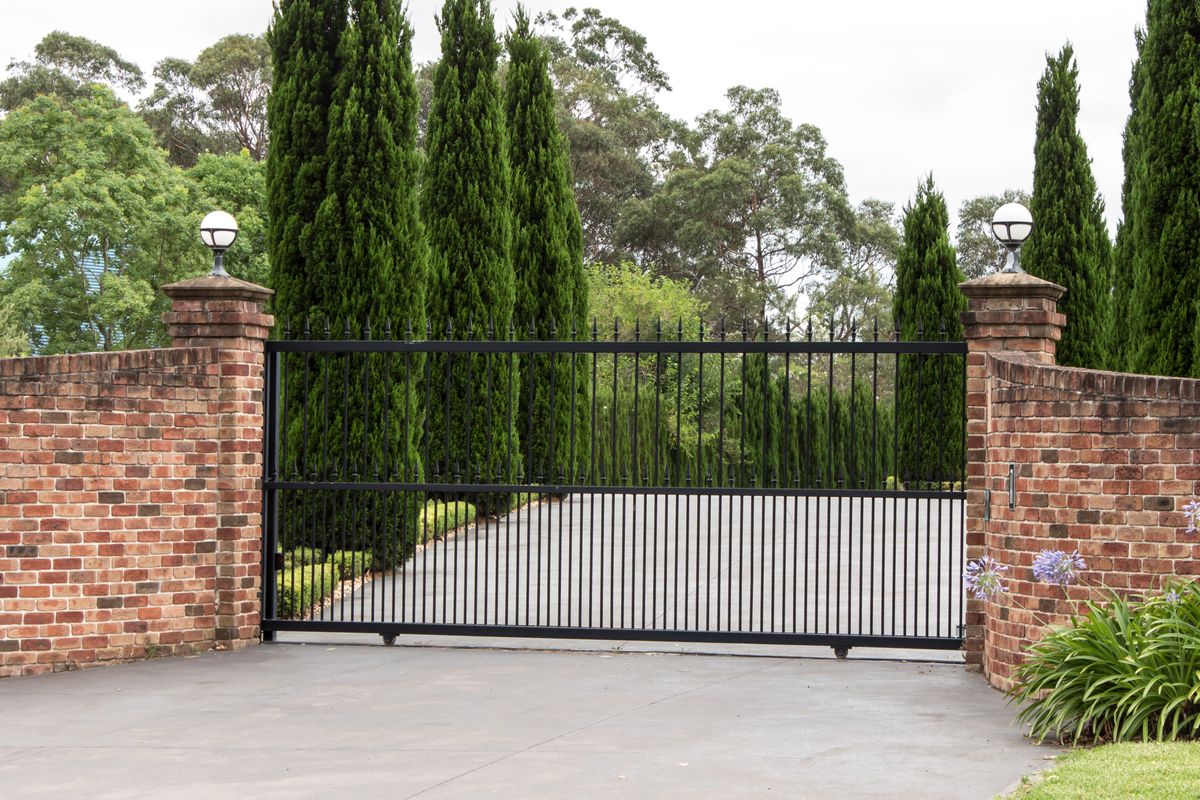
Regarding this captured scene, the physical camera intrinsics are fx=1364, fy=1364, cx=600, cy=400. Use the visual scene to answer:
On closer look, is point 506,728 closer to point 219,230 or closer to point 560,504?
point 560,504

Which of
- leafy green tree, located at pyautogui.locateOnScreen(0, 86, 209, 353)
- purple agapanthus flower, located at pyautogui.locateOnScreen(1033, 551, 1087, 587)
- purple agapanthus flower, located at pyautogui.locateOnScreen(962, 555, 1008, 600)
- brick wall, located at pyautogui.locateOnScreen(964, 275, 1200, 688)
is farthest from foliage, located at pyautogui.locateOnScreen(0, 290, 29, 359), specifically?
purple agapanthus flower, located at pyautogui.locateOnScreen(1033, 551, 1087, 587)

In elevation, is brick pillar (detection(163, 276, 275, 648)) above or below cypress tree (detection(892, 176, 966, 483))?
below

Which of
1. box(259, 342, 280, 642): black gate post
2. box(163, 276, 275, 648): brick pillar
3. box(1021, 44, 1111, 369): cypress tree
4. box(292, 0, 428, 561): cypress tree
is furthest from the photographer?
box(1021, 44, 1111, 369): cypress tree

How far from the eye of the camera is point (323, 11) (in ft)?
43.5

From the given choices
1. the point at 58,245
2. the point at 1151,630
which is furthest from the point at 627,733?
the point at 58,245

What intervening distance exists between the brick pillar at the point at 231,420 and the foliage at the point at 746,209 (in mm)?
30515

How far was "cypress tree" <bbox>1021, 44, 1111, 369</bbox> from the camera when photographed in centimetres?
2183

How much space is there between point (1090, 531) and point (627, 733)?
2.77 metres

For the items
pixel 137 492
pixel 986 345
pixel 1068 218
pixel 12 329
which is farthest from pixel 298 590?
pixel 12 329

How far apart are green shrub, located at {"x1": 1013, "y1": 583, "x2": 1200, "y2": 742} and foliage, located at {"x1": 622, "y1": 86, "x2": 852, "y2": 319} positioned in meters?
32.5

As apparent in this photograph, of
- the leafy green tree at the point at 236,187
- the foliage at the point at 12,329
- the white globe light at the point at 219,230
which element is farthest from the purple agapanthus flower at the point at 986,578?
the leafy green tree at the point at 236,187

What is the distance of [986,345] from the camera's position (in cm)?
855

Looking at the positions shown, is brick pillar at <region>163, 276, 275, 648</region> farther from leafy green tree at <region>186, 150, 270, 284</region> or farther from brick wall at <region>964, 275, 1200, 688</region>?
leafy green tree at <region>186, 150, 270, 284</region>

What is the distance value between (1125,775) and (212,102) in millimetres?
39414
